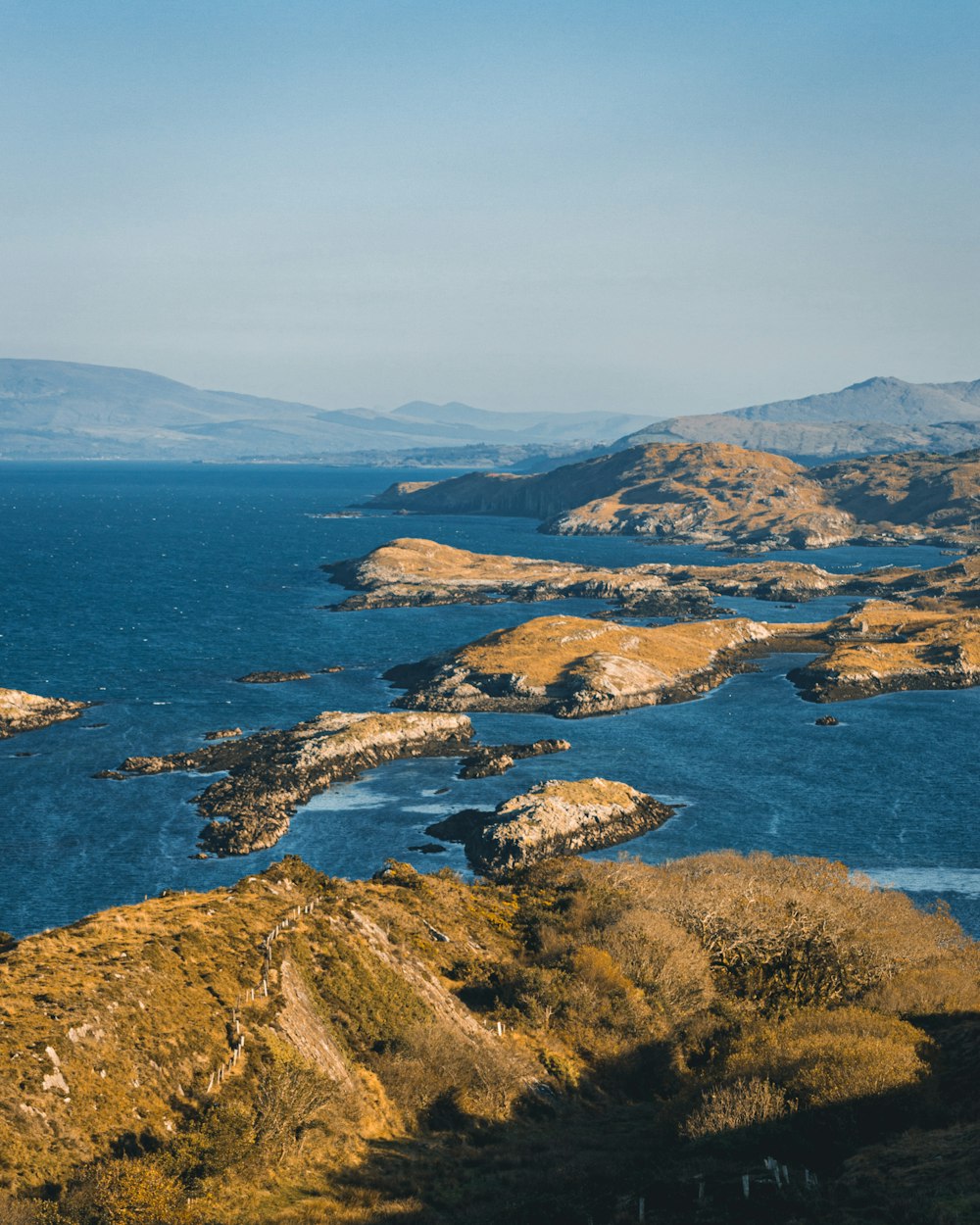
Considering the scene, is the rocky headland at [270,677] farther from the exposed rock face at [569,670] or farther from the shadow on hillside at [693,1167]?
the shadow on hillside at [693,1167]

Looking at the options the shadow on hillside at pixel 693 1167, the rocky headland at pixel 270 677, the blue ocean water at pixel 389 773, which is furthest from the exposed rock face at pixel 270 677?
the shadow on hillside at pixel 693 1167

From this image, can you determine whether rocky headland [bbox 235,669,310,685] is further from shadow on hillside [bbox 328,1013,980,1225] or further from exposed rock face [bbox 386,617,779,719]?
shadow on hillside [bbox 328,1013,980,1225]

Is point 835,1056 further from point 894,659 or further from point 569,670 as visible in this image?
point 894,659

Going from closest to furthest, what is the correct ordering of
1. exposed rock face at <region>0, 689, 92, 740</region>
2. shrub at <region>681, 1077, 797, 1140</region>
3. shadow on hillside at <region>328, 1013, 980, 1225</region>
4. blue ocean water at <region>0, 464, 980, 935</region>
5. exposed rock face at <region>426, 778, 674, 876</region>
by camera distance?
shadow on hillside at <region>328, 1013, 980, 1225</region>
shrub at <region>681, 1077, 797, 1140</region>
blue ocean water at <region>0, 464, 980, 935</region>
exposed rock face at <region>426, 778, 674, 876</region>
exposed rock face at <region>0, 689, 92, 740</region>

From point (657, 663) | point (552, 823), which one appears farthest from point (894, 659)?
point (552, 823)

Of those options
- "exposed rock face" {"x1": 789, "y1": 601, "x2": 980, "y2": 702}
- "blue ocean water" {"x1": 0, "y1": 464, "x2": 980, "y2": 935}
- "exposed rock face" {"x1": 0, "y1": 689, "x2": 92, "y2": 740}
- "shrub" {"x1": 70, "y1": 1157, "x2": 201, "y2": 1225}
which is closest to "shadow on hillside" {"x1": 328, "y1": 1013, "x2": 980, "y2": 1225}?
"shrub" {"x1": 70, "y1": 1157, "x2": 201, "y2": 1225}
